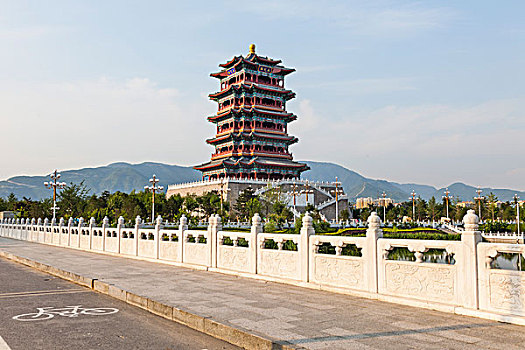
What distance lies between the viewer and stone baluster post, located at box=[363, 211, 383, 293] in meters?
8.41

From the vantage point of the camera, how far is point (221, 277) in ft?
38.9

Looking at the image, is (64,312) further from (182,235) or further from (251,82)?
(251,82)

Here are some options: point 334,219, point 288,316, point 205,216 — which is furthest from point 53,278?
point 334,219

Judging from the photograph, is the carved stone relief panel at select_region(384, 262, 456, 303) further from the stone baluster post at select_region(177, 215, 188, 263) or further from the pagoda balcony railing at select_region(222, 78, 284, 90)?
the pagoda balcony railing at select_region(222, 78, 284, 90)

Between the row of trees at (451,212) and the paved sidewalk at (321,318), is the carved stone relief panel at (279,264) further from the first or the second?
the row of trees at (451,212)

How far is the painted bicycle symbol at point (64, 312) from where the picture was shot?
305 inches

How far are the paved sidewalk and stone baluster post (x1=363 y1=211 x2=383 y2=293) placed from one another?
317 millimetres

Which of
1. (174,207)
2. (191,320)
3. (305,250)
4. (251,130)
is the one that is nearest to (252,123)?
(251,130)

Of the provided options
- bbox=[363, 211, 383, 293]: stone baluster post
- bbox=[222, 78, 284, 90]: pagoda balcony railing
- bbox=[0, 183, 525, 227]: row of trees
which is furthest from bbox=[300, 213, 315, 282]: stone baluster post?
bbox=[222, 78, 284, 90]: pagoda balcony railing

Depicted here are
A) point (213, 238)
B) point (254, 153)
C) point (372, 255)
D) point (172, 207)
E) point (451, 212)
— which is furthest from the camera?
point (451, 212)

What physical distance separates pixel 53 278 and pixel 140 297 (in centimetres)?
570

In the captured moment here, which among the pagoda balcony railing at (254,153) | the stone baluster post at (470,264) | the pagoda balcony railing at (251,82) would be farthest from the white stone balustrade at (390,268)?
the pagoda balcony railing at (251,82)

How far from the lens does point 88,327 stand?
7.05 meters

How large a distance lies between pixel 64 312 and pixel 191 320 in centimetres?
246
